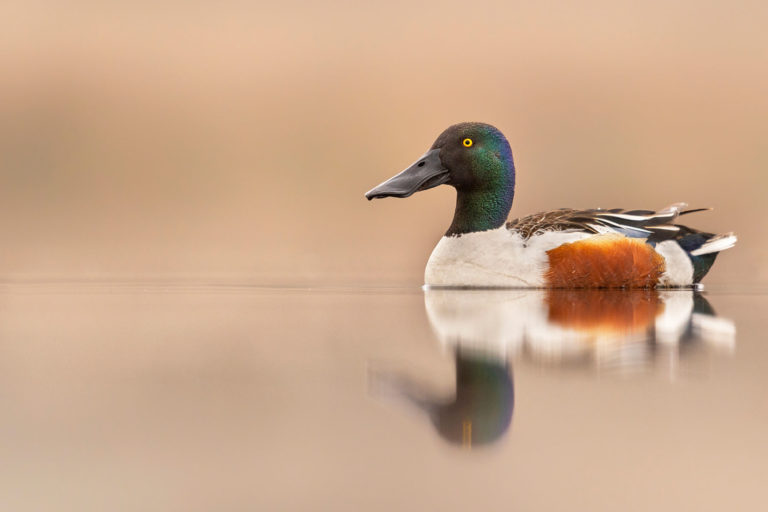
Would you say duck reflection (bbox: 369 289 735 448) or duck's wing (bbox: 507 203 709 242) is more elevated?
duck's wing (bbox: 507 203 709 242)

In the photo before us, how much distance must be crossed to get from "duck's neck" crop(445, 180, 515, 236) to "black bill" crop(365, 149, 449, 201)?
24cm

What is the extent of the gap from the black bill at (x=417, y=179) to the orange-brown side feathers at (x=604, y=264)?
1062 mm

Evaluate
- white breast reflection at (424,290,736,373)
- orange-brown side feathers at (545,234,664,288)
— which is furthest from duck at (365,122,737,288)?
white breast reflection at (424,290,736,373)

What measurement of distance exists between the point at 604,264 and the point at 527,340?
299cm

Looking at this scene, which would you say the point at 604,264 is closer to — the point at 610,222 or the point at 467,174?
the point at 610,222

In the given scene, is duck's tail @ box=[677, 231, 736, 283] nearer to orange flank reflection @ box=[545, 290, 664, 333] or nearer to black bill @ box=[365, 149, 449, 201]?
orange flank reflection @ box=[545, 290, 664, 333]

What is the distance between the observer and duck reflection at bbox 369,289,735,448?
6.72 feet

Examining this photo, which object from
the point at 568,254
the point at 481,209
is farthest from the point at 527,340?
the point at 481,209

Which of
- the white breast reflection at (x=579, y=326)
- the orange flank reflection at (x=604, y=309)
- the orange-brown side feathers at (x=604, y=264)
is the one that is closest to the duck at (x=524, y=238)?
the orange-brown side feathers at (x=604, y=264)

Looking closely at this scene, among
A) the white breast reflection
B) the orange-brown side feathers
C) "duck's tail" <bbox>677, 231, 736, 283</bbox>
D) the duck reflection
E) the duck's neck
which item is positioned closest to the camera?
the duck reflection

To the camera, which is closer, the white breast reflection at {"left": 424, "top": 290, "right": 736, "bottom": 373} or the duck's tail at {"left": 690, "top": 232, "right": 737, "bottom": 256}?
the white breast reflection at {"left": 424, "top": 290, "right": 736, "bottom": 373}

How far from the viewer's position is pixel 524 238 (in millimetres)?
6035

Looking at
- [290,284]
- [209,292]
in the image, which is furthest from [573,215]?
[209,292]

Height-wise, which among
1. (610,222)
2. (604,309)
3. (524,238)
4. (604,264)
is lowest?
(604,309)
